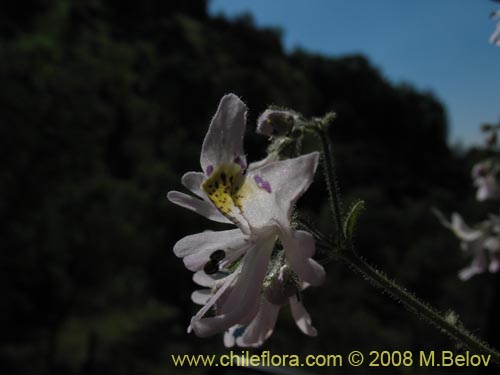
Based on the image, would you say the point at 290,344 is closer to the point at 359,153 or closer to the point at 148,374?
the point at 148,374

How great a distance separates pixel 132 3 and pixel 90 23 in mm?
11969

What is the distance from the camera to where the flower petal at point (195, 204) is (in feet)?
3.52

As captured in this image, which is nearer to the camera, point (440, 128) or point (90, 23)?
point (90, 23)

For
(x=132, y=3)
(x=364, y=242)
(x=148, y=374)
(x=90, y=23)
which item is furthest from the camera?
(x=132, y=3)

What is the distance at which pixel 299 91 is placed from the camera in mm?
27125

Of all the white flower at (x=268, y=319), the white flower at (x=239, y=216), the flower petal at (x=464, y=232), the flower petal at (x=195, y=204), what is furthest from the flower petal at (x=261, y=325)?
the flower petal at (x=464, y=232)

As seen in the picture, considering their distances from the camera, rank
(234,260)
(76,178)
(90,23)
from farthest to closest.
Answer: (90,23) → (76,178) → (234,260)

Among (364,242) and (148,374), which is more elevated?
(364,242)

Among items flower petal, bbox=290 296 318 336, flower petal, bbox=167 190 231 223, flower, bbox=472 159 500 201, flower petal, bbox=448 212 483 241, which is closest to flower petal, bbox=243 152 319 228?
flower petal, bbox=167 190 231 223

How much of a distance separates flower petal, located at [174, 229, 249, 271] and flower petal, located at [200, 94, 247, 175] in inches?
6.2

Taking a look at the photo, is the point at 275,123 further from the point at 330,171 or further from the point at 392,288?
the point at 392,288

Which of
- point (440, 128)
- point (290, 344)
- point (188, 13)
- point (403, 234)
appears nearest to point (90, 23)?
point (290, 344)

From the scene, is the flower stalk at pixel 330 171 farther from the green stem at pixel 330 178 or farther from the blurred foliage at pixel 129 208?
the blurred foliage at pixel 129 208

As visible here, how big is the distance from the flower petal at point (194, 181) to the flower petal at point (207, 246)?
93 mm
